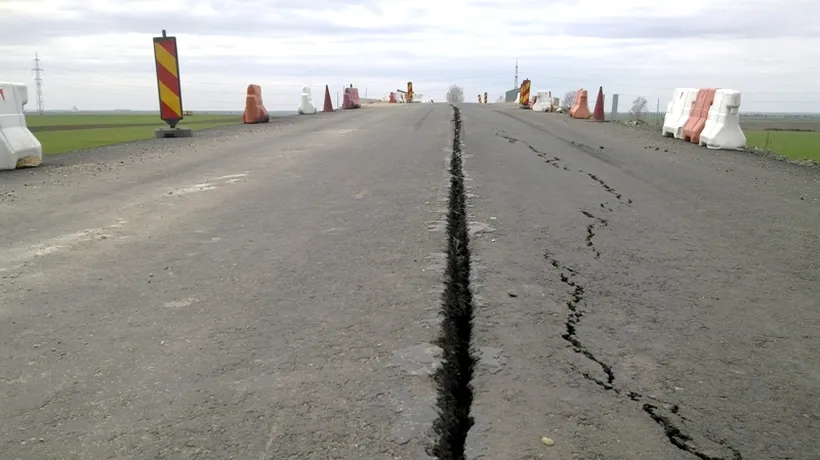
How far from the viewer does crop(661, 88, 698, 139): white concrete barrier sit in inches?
448

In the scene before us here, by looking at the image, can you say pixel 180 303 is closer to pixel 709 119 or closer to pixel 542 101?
pixel 709 119

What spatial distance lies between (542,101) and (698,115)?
43.7ft

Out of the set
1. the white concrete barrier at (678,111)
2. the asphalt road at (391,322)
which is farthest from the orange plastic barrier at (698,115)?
A: the asphalt road at (391,322)

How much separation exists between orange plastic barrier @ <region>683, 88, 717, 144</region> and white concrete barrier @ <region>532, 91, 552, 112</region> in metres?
12.5

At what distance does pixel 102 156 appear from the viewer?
8.58 meters

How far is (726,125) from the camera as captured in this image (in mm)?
9773

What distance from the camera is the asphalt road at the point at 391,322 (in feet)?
6.32

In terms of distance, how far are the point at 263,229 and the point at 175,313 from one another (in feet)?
5.05

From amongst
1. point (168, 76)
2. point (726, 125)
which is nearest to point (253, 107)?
point (168, 76)

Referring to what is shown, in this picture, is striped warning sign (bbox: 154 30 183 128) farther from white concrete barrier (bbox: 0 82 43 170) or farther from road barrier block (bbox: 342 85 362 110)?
road barrier block (bbox: 342 85 362 110)

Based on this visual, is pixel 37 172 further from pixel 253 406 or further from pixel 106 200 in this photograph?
pixel 253 406

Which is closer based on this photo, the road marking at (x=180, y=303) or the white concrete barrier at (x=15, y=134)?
the road marking at (x=180, y=303)

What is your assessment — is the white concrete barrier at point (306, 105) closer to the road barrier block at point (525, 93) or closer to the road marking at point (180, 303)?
the road barrier block at point (525, 93)

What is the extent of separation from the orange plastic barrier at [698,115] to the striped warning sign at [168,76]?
9619mm
